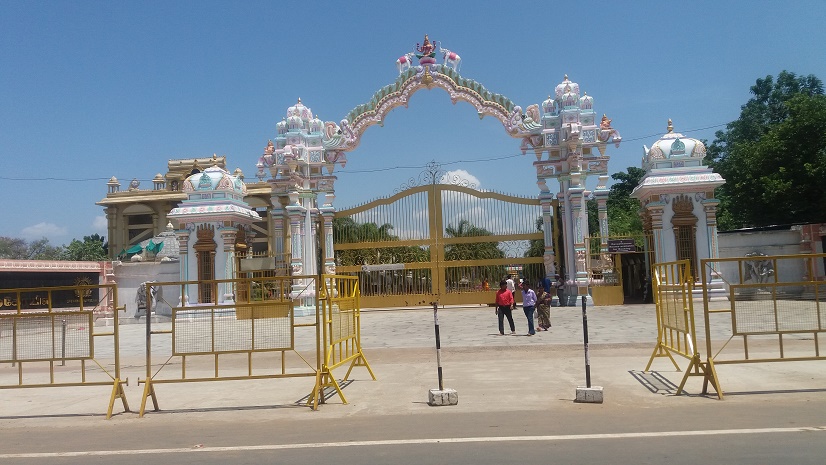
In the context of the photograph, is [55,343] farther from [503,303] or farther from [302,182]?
[302,182]

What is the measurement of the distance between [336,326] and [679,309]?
432 centimetres

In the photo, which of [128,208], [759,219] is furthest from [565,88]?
[128,208]

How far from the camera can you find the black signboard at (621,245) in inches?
802

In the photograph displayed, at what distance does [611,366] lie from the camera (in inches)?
377

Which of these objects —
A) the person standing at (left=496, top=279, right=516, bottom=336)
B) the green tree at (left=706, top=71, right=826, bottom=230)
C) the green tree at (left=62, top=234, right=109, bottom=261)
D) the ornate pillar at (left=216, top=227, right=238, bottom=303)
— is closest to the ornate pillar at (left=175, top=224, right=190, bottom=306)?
the ornate pillar at (left=216, top=227, right=238, bottom=303)

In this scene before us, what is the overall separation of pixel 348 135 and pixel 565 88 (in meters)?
7.90

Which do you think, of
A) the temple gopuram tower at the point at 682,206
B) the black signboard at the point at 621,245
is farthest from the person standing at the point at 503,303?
the temple gopuram tower at the point at 682,206

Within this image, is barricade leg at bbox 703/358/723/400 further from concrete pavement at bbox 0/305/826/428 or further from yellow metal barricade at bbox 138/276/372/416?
yellow metal barricade at bbox 138/276/372/416

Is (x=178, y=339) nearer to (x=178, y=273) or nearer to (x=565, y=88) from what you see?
(x=178, y=273)

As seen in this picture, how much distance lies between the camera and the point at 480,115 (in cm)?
2297

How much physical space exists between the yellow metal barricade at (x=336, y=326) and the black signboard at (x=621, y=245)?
12795 mm

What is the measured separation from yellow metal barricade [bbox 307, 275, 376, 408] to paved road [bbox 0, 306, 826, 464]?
0.26 metres

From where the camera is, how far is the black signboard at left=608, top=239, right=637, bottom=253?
2038 centimetres

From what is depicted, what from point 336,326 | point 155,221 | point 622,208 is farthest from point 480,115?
point 155,221
